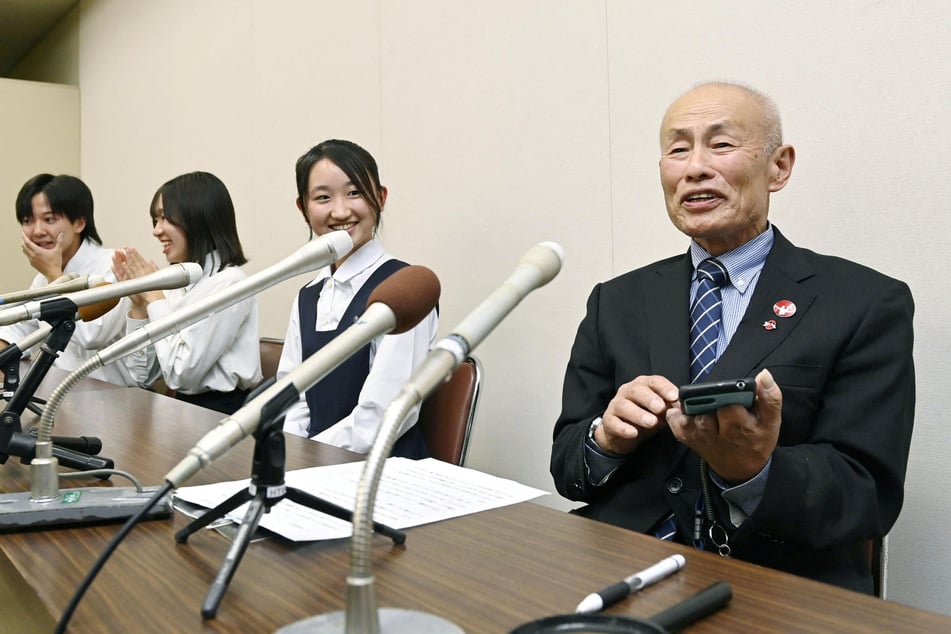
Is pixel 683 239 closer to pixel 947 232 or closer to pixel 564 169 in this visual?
pixel 564 169

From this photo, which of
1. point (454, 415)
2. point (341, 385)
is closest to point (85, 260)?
point (341, 385)

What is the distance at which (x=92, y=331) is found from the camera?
309cm

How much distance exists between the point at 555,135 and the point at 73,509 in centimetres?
165

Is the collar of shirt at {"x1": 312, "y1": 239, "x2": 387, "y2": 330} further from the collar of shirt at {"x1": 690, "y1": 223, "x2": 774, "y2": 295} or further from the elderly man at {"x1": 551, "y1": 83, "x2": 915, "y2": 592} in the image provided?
the collar of shirt at {"x1": 690, "y1": 223, "x2": 774, "y2": 295}

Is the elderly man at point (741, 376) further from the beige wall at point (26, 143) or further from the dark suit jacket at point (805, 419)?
the beige wall at point (26, 143)

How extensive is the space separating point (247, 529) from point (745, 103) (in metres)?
1.07

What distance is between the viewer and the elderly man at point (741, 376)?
1119mm

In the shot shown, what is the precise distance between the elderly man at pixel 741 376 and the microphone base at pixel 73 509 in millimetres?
628

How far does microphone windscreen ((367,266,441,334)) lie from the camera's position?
68 cm

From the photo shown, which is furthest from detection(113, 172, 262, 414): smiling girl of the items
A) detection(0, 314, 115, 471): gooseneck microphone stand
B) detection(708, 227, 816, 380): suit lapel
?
detection(708, 227, 816, 380): suit lapel

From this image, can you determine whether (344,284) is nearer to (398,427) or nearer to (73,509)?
(73,509)

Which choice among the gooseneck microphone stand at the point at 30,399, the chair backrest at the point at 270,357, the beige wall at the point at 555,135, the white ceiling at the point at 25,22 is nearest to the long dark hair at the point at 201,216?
the chair backrest at the point at 270,357

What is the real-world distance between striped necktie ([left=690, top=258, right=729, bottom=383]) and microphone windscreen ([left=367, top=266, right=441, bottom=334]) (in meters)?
0.76

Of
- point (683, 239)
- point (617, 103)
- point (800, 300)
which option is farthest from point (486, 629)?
point (617, 103)
